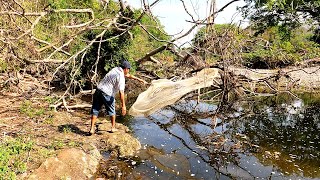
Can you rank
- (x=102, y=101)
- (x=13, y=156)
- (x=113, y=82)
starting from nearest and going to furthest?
(x=13, y=156)
(x=113, y=82)
(x=102, y=101)

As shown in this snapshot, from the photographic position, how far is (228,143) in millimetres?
6695

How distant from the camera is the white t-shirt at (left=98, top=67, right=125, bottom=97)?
5.96 meters

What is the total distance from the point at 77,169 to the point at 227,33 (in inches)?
191

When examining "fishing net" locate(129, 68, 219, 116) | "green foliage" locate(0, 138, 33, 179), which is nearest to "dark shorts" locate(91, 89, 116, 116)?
"fishing net" locate(129, 68, 219, 116)

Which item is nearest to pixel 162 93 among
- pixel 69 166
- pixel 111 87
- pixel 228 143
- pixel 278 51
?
pixel 111 87

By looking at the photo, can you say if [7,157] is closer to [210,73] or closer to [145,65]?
[210,73]

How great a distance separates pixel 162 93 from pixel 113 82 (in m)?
1.62

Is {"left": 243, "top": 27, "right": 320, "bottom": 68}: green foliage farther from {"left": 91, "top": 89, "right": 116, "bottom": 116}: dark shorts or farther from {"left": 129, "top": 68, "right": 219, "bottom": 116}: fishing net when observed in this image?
{"left": 91, "top": 89, "right": 116, "bottom": 116}: dark shorts

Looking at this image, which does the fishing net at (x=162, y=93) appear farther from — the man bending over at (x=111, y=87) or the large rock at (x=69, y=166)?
the large rock at (x=69, y=166)

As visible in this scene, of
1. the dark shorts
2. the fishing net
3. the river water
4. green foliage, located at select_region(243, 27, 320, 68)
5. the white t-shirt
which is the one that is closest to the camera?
the river water

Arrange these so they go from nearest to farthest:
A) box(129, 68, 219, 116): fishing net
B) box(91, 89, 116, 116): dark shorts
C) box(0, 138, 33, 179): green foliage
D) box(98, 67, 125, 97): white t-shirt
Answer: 1. box(0, 138, 33, 179): green foliage
2. box(98, 67, 125, 97): white t-shirt
3. box(91, 89, 116, 116): dark shorts
4. box(129, 68, 219, 116): fishing net

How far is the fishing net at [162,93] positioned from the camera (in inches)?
276

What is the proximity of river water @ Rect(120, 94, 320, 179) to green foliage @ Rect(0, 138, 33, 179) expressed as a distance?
5.44 ft

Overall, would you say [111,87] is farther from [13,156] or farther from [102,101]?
[13,156]
